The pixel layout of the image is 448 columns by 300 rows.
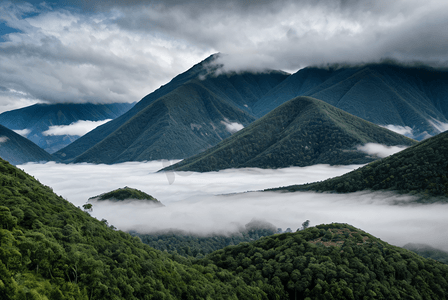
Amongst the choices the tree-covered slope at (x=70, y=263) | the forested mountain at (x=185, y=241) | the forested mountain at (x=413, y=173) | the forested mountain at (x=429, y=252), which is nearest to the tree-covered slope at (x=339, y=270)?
the tree-covered slope at (x=70, y=263)

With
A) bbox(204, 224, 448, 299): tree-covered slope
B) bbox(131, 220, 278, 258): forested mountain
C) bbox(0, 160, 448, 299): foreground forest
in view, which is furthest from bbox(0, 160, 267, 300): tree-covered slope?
bbox(131, 220, 278, 258): forested mountain

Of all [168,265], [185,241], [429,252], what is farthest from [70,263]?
[185,241]

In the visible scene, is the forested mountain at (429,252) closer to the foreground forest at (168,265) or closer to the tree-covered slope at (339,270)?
the tree-covered slope at (339,270)

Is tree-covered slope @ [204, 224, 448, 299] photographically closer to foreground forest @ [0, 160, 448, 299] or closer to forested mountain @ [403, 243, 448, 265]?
foreground forest @ [0, 160, 448, 299]

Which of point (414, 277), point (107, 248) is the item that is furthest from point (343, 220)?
point (107, 248)

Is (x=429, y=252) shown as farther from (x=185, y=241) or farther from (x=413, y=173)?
(x=185, y=241)

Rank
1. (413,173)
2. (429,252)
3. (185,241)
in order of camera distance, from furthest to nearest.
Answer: (185,241)
(413,173)
(429,252)

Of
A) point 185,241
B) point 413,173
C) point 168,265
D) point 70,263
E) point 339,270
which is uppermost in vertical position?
point 70,263

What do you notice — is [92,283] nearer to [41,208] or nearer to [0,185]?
[41,208]
